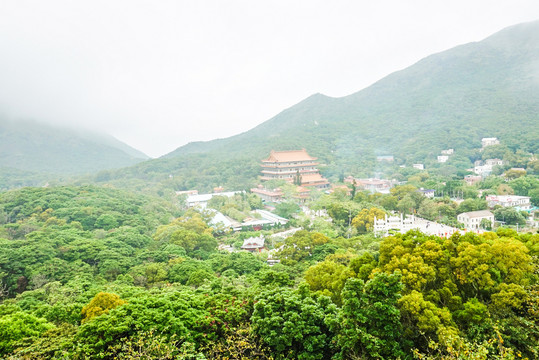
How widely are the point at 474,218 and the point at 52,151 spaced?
3212 inches

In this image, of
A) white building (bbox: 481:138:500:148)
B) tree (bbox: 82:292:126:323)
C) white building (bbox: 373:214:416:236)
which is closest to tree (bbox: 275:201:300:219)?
white building (bbox: 373:214:416:236)

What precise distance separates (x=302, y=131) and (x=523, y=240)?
63.9 meters

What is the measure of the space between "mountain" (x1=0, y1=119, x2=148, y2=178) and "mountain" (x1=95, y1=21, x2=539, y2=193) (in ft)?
54.5

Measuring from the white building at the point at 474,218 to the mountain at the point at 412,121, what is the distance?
27.4 meters

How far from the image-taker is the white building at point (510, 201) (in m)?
→ 22.5

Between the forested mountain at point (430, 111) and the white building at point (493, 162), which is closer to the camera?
the white building at point (493, 162)

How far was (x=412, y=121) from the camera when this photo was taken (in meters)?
72.9

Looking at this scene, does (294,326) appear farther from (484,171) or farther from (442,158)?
(442,158)

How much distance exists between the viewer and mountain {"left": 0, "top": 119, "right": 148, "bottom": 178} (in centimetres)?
6706

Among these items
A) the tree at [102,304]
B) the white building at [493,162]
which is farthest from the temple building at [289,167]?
the tree at [102,304]

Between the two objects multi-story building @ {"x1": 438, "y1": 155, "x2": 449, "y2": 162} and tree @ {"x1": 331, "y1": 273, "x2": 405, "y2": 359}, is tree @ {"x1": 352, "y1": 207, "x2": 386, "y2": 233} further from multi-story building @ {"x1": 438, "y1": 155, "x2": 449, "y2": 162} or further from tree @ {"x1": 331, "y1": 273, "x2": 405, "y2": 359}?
multi-story building @ {"x1": 438, "y1": 155, "x2": 449, "y2": 162}

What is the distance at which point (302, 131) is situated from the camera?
7188 centimetres

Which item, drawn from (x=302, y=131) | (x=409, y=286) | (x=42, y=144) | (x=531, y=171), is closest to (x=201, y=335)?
(x=409, y=286)

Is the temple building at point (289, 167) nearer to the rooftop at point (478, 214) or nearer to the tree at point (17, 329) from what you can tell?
the rooftop at point (478, 214)
